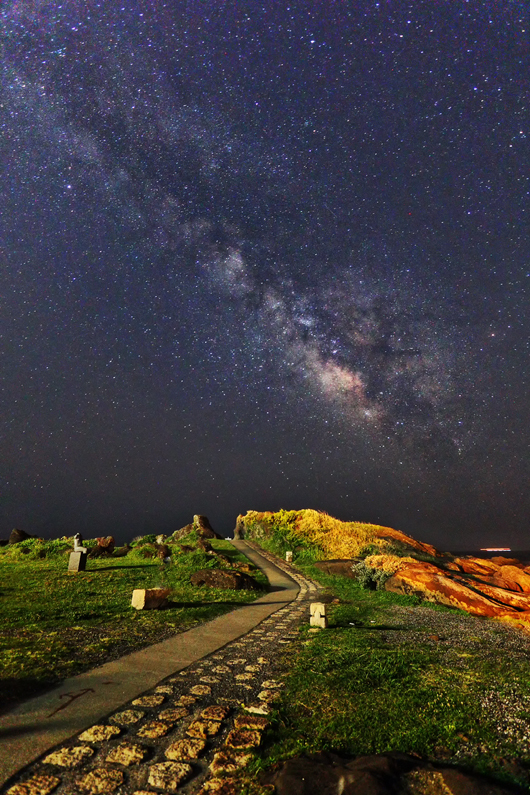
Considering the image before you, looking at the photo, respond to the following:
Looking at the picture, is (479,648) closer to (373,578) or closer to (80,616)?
(80,616)

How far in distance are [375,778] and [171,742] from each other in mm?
1913

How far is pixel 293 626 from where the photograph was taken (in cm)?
891

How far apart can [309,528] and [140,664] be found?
27522mm

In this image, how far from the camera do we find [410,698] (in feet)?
15.5

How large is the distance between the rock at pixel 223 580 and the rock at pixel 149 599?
12.7 ft

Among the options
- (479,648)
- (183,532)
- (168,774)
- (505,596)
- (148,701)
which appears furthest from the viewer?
(183,532)

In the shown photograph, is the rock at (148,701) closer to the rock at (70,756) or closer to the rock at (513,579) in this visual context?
the rock at (70,756)

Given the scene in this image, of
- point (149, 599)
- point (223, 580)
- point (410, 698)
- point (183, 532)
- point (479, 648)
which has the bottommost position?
point (479, 648)

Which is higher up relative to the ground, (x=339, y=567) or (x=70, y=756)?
(x=339, y=567)

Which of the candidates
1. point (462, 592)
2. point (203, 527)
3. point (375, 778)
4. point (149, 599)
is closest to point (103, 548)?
point (149, 599)

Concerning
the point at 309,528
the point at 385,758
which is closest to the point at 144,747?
the point at 385,758

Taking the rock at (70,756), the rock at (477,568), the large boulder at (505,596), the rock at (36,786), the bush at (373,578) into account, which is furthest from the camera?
the rock at (477,568)

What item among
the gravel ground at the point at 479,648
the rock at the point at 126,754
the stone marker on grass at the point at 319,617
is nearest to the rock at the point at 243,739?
the rock at the point at 126,754

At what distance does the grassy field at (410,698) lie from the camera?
353 cm
